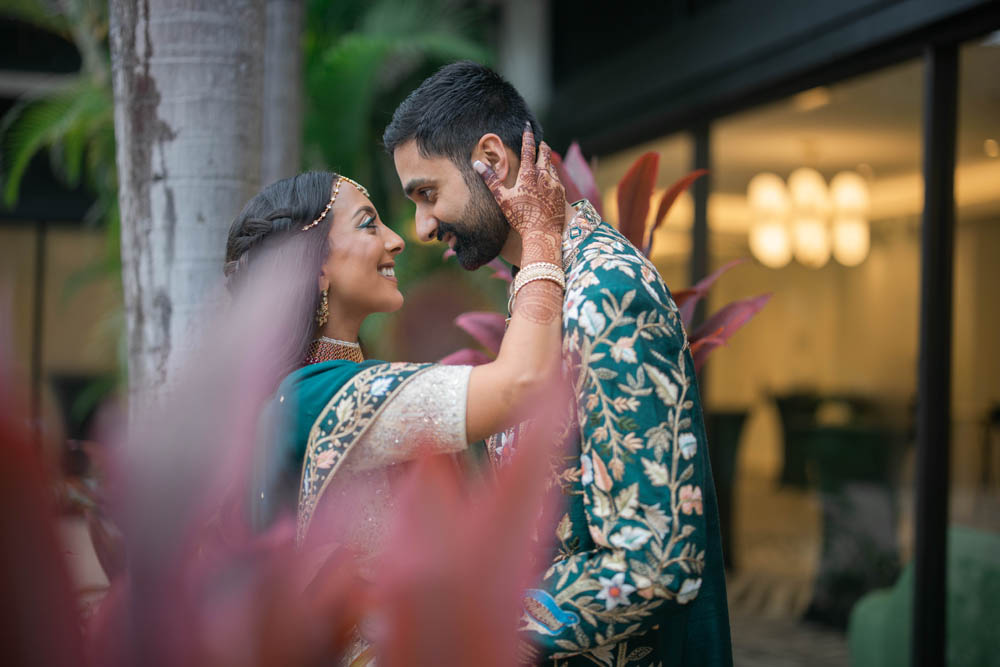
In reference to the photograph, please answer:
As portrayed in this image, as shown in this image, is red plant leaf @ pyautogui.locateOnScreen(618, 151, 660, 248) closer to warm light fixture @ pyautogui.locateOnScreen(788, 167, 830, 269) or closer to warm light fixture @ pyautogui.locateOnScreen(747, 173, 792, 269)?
warm light fixture @ pyautogui.locateOnScreen(788, 167, 830, 269)

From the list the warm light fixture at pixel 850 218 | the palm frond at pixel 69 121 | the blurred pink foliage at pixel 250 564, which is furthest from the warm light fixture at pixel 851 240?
the blurred pink foliage at pixel 250 564

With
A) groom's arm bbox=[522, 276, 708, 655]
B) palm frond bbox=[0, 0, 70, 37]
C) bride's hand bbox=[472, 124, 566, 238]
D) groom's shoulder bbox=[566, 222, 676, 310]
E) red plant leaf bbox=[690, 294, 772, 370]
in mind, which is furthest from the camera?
palm frond bbox=[0, 0, 70, 37]

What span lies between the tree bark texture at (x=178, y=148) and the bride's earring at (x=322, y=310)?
1.71 feet

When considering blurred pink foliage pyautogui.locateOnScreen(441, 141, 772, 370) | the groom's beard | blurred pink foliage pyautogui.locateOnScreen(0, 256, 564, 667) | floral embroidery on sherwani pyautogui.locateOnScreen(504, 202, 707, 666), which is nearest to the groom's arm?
floral embroidery on sherwani pyautogui.locateOnScreen(504, 202, 707, 666)

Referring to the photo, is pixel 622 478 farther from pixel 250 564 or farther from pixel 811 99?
pixel 811 99

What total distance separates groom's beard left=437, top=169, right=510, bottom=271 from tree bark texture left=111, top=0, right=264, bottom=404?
0.69 meters

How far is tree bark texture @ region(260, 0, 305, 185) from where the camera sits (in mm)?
2842

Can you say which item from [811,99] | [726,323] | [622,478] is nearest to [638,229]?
[726,323]

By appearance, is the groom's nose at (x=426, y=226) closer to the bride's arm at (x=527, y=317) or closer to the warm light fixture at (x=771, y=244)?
the bride's arm at (x=527, y=317)

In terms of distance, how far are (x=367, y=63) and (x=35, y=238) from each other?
5.45m

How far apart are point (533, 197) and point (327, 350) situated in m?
0.45

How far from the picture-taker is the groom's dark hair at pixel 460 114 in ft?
5.22

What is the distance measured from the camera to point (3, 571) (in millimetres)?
397

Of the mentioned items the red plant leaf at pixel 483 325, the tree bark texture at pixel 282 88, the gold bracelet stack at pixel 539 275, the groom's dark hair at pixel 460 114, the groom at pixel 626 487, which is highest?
the tree bark texture at pixel 282 88
